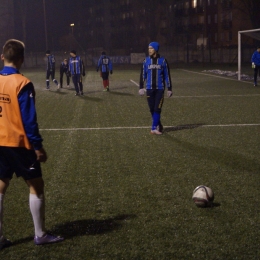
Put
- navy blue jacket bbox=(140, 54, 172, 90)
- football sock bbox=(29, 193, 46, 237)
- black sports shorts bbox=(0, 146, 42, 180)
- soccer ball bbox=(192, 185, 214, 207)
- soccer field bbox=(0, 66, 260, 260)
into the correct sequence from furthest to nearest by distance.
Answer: navy blue jacket bbox=(140, 54, 172, 90) → soccer ball bbox=(192, 185, 214, 207) → soccer field bbox=(0, 66, 260, 260) → football sock bbox=(29, 193, 46, 237) → black sports shorts bbox=(0, 146, 42, 180)

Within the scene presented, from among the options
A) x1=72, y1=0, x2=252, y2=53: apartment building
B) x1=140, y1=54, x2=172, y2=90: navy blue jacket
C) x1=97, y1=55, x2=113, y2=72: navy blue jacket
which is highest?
x1=72, y1=0, x2=252, y2=53: apartment building

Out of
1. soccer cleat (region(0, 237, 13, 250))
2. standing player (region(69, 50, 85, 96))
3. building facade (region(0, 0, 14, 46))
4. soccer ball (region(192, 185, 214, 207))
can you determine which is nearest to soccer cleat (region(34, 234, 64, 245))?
soccer cleat (region(0, 237, 13, 250))

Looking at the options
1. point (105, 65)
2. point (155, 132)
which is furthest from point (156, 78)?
point (105, 65)

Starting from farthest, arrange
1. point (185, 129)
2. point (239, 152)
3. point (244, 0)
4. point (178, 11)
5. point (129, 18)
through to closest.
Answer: point (129, 18) < point (178, 11) < point (244, 0) < point (185, 129) < point (239, 152)

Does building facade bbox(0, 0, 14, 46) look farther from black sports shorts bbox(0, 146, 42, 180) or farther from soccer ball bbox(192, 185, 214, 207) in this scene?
black sports shorts bbox(0, 146, 42, 180)

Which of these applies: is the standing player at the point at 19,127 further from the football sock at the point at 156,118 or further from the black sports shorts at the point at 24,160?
the football sock at the point at 156,118

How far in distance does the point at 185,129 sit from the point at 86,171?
4.56 metres

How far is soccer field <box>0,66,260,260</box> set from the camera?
4.74 metres

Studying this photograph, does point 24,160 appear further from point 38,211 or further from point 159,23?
point 159,23

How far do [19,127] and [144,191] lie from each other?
264 cm

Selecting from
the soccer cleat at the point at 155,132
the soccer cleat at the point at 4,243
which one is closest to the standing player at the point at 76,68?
the soccer cleat at the point at 155,132

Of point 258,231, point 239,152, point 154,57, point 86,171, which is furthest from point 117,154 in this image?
point 258,231

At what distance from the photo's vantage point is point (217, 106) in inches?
648

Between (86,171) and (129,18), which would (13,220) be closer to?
(86,171)
